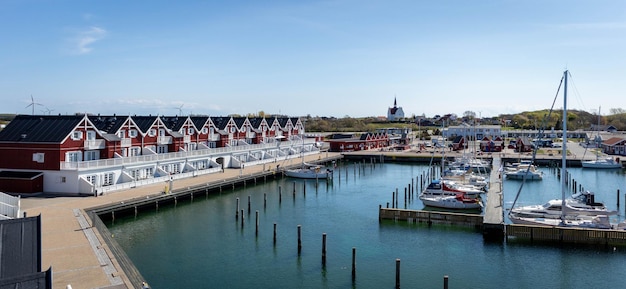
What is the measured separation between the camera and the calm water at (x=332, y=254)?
2441 centimetres

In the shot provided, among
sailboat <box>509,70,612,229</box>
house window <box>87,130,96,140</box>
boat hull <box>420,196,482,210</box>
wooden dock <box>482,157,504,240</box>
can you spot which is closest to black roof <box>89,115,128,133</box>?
house window <box>87,130,96,140</box>

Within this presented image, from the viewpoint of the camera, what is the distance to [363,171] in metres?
71.1

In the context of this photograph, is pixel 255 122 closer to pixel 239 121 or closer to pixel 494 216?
pixel 239 121

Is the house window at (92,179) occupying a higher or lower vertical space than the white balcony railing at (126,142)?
lower

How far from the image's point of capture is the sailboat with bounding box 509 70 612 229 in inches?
1232

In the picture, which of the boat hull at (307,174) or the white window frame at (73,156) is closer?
the white window frame at (73,156)

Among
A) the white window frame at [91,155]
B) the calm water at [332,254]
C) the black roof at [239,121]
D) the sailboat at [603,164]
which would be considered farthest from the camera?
the sailboat at [603,164]

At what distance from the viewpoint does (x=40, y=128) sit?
42.4 m

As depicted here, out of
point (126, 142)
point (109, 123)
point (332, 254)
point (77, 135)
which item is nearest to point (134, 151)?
point (126, 142)

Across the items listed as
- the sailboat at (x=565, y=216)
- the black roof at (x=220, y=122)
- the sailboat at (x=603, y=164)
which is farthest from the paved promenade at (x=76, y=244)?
the sailboat at (x=603, y=164)

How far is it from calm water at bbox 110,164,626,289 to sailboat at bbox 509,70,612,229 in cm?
265

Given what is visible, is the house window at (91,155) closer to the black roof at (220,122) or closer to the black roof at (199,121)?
the black roof at (199,121)

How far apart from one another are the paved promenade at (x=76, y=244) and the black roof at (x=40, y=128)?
6127 millimetres

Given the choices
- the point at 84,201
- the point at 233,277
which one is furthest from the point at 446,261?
the point at 84,201
